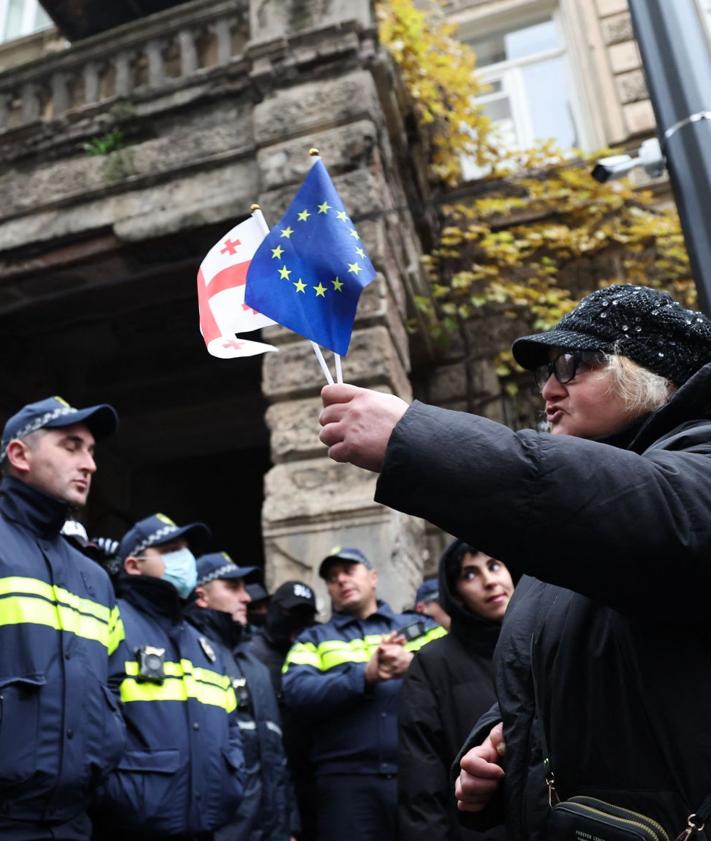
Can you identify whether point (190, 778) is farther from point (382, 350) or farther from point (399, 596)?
point (382, 350)

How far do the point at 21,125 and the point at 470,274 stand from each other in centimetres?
405

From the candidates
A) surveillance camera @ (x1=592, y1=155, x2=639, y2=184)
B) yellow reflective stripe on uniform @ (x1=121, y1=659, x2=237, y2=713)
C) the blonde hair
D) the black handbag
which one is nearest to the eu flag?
the blonde hair

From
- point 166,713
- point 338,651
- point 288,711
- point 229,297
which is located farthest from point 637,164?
point 166,713

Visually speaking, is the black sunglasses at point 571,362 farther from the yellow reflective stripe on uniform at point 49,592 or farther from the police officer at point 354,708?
the police officer at point 354,708

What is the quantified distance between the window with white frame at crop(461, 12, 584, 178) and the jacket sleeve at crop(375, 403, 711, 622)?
9.18 metres

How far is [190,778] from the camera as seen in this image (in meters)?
3.19

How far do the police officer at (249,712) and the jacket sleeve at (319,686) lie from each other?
26 centimetres

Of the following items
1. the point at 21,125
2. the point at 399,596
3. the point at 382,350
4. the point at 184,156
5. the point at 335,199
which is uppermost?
the point at 21,125

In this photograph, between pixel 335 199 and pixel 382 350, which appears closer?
pixel 335 199

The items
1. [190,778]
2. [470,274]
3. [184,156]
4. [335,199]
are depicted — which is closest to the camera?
[335,199]

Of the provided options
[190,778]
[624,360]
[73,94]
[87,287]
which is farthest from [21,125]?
[624,360]

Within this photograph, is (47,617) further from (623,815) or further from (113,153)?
(113,153)

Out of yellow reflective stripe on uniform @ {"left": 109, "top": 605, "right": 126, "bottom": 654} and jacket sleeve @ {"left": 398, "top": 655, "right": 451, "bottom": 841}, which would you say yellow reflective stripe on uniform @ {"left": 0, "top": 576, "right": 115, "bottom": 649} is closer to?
yellow reflective stripe on uniform @ {"left": 109, "top": 605, "right": 126, "bottom": 654}

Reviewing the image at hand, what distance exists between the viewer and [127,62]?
6.77 m
